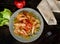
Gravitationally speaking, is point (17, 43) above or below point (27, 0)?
below

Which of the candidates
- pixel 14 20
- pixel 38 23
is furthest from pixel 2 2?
pixel 38 23

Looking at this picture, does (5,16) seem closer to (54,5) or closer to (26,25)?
(26,25)

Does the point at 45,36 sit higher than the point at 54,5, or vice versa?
the point at 54,5

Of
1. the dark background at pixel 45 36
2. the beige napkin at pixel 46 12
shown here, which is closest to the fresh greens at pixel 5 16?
the dark background at pixel 45 36

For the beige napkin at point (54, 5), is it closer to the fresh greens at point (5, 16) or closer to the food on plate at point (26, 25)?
the food on plate at point (26, 25)

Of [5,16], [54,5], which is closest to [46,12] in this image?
Answer: [54,5]

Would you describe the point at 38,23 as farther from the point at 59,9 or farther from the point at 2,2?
the point at 2,2
